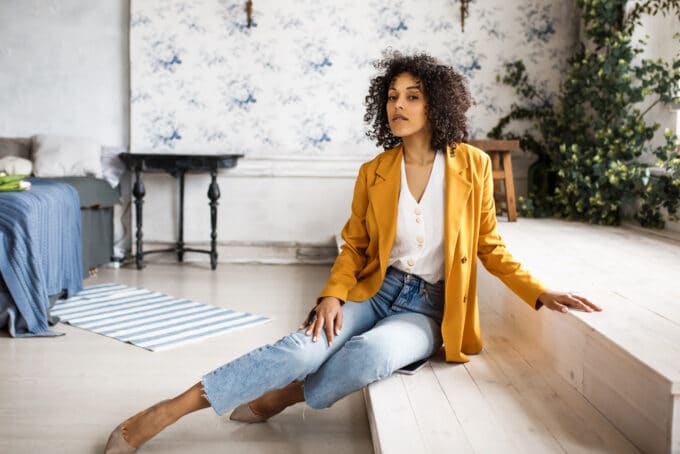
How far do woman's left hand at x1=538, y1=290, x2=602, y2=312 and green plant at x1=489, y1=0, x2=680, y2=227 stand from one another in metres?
1.85

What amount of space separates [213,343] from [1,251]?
96cm

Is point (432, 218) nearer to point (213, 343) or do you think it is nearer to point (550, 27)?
point (213, 343)

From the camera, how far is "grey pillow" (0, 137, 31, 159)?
15.5 ft

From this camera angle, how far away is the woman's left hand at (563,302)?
190 centimetres

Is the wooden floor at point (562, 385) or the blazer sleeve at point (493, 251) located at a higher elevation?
the blazer sleeve at point (493, 251)

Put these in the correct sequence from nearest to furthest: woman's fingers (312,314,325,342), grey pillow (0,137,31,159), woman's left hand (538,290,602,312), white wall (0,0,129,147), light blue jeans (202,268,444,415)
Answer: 1. light blue jeans (202,268,444,415)
2. woman's fingers (312,314,325,342)
3. woman's left hand (538,290,602,312)
4. grey pillow (0,137,31,159)
5. white wall (0,0,129,147)

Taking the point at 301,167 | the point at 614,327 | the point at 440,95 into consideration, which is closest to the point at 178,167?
the point at 301,167

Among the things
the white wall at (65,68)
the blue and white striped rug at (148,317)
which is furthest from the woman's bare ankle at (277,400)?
the white wall at (65,68)

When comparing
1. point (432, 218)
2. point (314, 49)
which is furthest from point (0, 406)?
point (314, 49)

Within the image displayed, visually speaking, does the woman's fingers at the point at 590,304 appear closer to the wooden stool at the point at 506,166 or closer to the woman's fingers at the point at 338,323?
the woman's fingers at the point at 338,323

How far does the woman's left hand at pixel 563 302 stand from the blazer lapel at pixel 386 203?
17.6 inches

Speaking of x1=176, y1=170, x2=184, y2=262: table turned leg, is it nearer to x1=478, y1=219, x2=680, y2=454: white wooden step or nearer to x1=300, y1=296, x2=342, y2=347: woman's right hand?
x1=478, y1=219, x2=680, y2=454: white wooden step

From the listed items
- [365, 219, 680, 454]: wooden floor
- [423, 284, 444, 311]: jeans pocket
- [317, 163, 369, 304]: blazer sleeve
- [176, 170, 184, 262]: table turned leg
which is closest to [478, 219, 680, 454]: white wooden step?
[365, 219, 680, 454]: wooden floor

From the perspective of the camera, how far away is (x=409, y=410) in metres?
1.74
